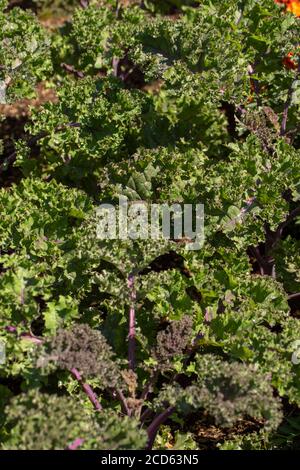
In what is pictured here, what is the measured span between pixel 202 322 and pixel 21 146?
226 cm

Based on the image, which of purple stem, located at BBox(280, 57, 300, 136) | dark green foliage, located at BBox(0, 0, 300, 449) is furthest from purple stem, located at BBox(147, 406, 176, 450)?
purple stem, located at BBox(280, 57, 300, 136)

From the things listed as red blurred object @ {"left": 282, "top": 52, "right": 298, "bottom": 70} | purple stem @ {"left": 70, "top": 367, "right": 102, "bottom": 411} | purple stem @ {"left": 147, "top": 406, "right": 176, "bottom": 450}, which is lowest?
purple stem @ {"left": 147, "top": 406, "right": 176, "bottom": 450}

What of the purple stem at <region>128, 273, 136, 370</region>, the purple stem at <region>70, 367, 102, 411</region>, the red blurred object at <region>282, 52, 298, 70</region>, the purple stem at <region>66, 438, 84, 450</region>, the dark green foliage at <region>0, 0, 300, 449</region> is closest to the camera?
the purple stem at <region>66, 438, 84, 450</region>

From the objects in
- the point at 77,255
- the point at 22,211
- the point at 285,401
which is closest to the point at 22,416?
the point at 77,255

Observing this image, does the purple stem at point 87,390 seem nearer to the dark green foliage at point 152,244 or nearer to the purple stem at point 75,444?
the dark green foliage at point 152,244

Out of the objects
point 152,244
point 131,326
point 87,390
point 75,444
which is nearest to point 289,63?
point 152,244

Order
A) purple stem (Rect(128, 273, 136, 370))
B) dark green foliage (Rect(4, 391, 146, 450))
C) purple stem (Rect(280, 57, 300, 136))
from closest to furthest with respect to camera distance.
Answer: dark green foliage (Rect(4, 391, 146, 450)) < purple stem (Rect(128, 273, 136, 370)) < purple stem (Rect(280, 57, 300, 136))

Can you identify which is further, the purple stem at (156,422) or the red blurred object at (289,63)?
the red blurred object at (289,63)

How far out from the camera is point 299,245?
4.99 m

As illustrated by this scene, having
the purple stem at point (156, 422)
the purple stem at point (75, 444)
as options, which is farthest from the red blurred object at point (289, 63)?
the purple stem at point (75, 444)

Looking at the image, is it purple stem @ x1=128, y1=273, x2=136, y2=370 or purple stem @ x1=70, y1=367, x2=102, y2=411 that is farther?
purple stem @ x1=128, y1=273, x2=136, y2=370

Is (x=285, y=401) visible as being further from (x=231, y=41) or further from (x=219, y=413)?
(x=231, y=41)

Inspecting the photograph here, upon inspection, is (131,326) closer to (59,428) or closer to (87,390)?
(87,390)

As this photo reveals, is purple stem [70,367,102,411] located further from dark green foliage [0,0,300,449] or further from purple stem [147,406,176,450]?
purple stem [147,406,176,450]
